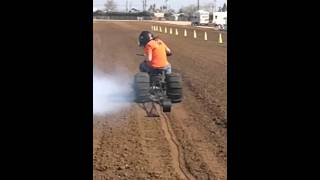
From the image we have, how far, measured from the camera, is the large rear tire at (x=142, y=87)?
5.68m

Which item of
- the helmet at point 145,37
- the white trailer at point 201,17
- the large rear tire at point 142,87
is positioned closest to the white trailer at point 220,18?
the white trailer at point 201,17

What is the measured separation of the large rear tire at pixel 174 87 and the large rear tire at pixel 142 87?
266 millimetres

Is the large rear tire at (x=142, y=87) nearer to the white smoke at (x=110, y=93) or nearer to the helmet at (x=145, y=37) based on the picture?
the white smoke at (x=110, y=93)

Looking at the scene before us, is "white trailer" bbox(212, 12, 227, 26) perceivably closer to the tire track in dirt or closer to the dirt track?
the dirt track

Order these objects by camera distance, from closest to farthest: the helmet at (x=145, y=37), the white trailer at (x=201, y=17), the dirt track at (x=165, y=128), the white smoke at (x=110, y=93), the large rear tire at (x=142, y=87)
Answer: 1. the dirt track at (x=165, y=128)
2. the white trailer at (x=201, y=17)
3. the white smoke at (x=110, y=93)
4. the helmet at (x=145, y=37)
5. the large rear tire at (x=142, y=87)

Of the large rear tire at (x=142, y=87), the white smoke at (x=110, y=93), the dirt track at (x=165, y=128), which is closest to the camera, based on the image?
the dirt track at (x=165, y=128)

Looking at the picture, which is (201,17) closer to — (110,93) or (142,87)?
(142,87)

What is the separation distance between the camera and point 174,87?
575 cm

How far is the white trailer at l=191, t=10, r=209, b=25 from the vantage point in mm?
5004

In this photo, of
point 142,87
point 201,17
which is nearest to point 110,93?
point 142,87
